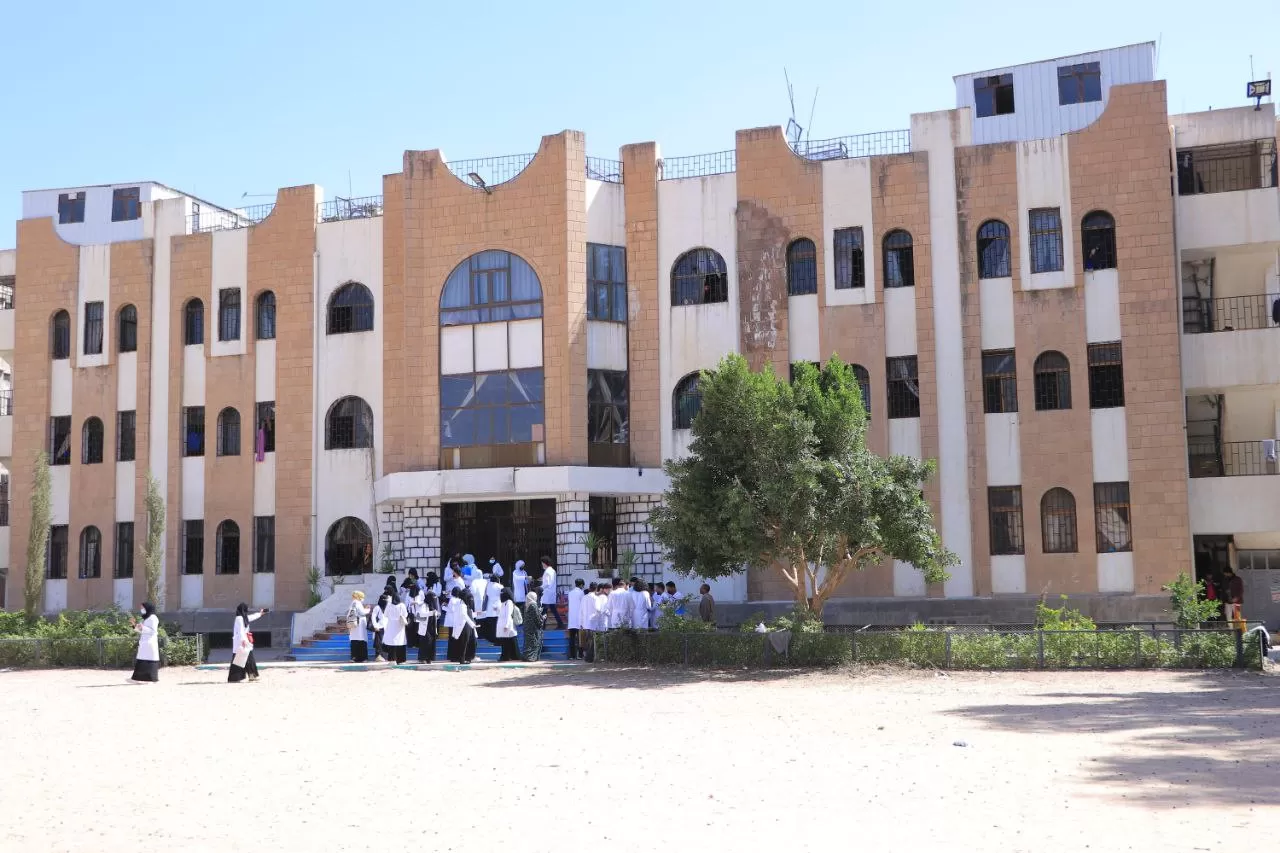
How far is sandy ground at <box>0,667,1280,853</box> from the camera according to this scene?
8.64m

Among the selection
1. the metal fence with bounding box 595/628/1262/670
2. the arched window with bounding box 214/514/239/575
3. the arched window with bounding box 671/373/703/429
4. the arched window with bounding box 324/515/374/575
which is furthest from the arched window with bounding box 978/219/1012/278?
the arched window with bounding box 214/514/239/575

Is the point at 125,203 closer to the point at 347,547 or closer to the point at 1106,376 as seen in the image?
the point at 347,547

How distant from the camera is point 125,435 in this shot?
3259cm

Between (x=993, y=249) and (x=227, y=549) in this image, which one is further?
(x=227, y=549)

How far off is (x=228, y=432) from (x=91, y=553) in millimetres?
4694

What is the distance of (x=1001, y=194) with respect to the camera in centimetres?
2759

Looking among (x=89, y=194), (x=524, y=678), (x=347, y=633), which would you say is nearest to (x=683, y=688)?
(x=524, y=678)

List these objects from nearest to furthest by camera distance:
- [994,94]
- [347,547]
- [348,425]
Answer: [994,94] < [347,547] < [348,425]

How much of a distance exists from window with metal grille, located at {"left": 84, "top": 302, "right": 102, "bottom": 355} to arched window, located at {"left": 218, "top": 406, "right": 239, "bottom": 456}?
4.23m

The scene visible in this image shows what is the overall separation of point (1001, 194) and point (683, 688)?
14.8m

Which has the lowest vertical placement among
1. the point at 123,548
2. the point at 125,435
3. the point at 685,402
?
the point at 123,548

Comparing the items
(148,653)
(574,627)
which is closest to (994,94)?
(574,627)

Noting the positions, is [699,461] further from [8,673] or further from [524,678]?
[8,673]

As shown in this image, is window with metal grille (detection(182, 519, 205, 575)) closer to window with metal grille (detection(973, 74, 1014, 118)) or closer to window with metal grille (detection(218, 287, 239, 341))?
window with metal grille (detection(218, 287, 239, 341))
